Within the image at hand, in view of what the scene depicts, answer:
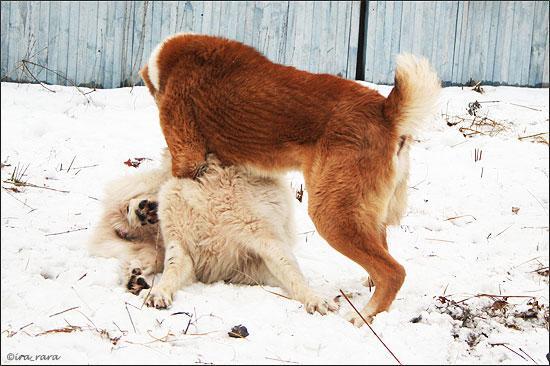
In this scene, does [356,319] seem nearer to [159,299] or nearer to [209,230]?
[159,299]

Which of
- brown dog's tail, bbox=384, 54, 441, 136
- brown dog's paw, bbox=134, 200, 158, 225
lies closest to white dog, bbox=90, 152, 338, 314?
brown dog's paw, bbox=134, 200, 158, 225

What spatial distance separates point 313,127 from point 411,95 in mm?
564

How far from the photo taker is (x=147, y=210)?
403cm

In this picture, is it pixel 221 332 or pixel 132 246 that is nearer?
pixel 221 332

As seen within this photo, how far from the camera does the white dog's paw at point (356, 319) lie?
306 cm

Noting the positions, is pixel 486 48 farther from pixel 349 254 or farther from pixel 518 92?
pixel 349 254

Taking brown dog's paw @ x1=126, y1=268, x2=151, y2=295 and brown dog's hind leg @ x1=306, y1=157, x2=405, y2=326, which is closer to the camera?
brown dog's hind leg @ x1=306, y1=157, x2=405, y2=326

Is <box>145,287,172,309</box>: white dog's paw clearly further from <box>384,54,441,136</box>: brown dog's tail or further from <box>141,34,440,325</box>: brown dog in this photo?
<box>384,54,441,136</box>: brown dog's tail

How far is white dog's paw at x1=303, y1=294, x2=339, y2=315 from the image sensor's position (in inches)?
126

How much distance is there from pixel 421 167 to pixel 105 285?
126 inches

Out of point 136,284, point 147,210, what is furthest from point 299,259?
point 136,284

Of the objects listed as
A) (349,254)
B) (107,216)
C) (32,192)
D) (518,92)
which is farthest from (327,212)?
(518,92)

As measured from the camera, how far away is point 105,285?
11.0 ft

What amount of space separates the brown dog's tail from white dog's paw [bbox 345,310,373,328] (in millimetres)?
994
